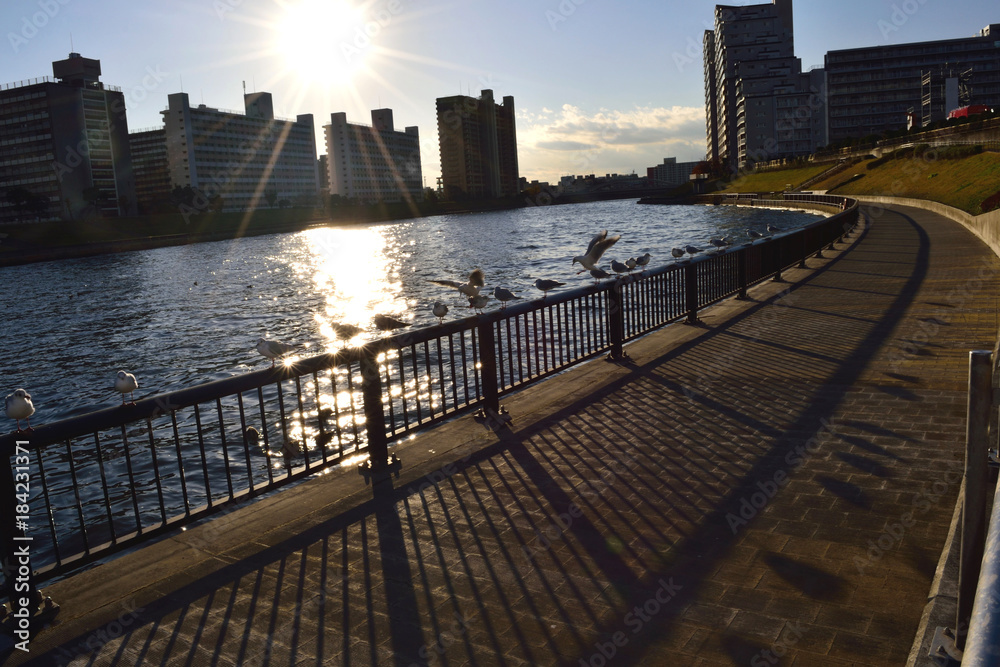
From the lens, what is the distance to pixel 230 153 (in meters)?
184

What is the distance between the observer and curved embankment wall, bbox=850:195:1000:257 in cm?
2026

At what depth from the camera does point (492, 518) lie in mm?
5215

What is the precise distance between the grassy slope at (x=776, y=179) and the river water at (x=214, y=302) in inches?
1119

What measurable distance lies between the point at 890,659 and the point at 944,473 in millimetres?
2635

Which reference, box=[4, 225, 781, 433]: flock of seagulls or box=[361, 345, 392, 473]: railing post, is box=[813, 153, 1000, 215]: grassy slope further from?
box=[361, 345, 392, 473]: railing post

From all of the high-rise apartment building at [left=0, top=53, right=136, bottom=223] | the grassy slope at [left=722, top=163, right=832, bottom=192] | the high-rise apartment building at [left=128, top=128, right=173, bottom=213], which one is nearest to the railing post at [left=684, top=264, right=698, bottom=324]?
the grassy slope at [left=722, top=163, right=832, bottom=192]

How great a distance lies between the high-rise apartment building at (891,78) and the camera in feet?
467

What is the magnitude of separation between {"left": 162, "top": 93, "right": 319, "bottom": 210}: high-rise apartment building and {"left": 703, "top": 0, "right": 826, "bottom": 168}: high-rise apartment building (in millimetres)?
110602

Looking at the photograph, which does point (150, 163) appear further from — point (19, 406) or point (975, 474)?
point (975, 474)

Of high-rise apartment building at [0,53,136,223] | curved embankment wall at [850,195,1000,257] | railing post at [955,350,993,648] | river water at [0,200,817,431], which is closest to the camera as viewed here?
railing post at [955,350,993,648]

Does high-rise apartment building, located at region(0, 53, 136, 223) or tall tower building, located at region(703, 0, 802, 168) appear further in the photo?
tall tower building, located at region(703, 0, 802, 168)

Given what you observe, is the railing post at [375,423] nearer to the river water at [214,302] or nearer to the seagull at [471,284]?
the river water at [214,302]

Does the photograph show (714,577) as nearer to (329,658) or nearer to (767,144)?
(329,658)

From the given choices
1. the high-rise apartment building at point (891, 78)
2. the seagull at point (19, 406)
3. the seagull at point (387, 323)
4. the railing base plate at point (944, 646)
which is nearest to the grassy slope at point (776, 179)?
the high-rise apartment building at point (891, 78)
